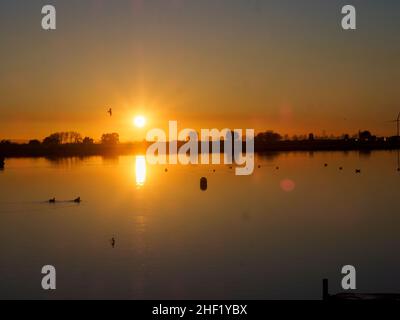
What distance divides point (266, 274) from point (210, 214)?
1773 cm

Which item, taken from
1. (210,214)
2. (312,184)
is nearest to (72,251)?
(210,214)

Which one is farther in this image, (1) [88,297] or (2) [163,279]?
(2) [163,279]

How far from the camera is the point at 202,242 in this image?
28.9 m

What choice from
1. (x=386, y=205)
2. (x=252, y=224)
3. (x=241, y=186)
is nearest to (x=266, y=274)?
(x=252, y=224)

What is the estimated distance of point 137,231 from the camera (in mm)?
33156

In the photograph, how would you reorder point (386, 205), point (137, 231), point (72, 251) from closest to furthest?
point (72, 251), point (137, 231), point (386, 205)

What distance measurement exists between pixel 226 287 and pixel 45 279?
24.7ft

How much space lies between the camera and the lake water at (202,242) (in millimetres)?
20547

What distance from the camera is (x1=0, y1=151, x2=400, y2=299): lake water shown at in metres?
20.5

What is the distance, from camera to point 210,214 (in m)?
39.4

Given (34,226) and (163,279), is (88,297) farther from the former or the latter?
(34,226)
